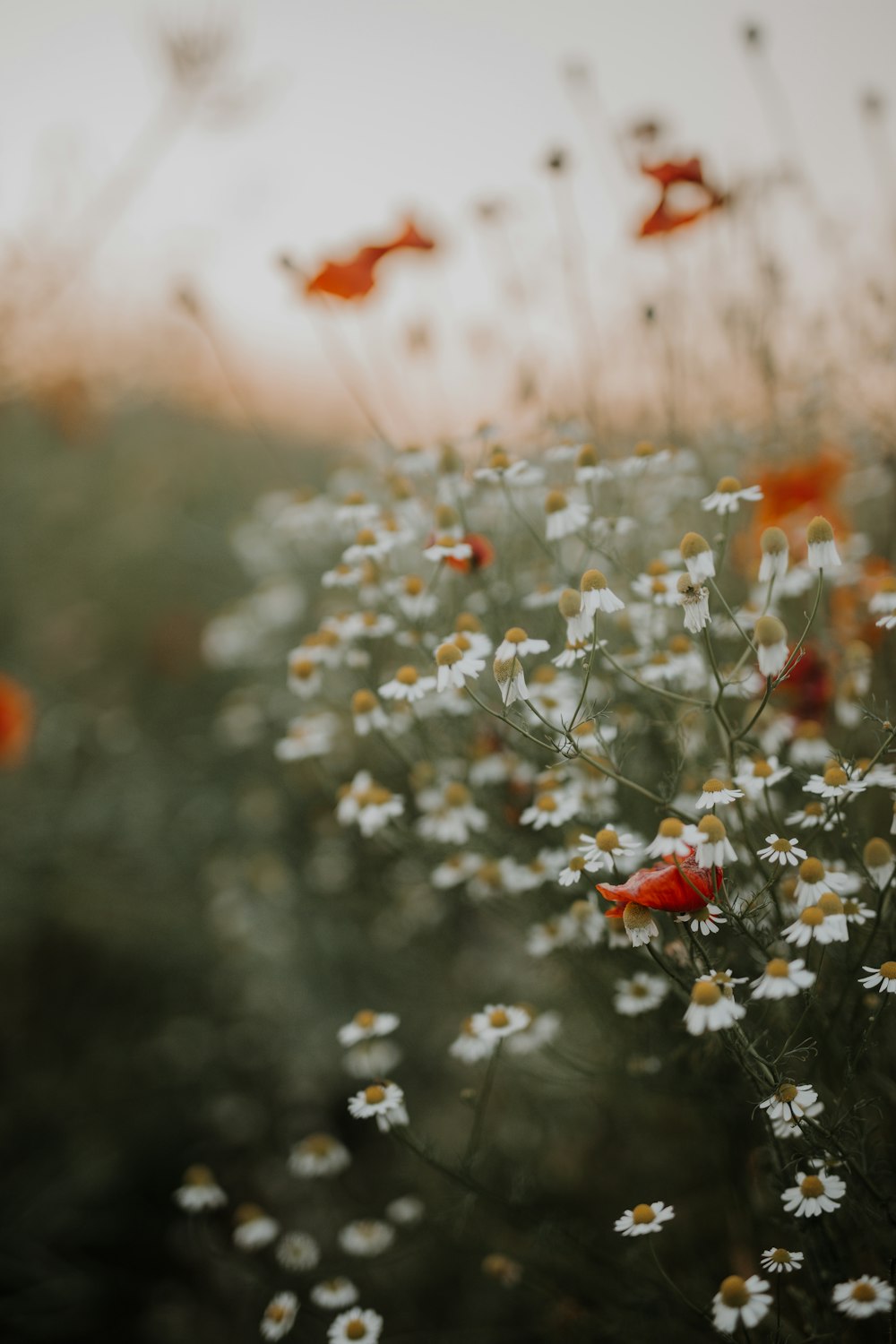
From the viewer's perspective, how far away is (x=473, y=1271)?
1.76 m

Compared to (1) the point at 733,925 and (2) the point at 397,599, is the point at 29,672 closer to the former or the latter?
(2) the point at 397,599

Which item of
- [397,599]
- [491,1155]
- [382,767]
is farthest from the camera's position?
[382,767]

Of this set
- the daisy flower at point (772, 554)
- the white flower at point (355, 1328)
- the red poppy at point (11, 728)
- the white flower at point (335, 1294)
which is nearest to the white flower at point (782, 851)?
the daisy flower at point (772, 554)

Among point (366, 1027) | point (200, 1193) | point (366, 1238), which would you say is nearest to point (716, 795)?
point (366, 1027)

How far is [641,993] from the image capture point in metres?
1.12

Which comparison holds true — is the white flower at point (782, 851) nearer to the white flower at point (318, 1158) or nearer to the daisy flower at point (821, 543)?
the daisy flower at point (821, 543)

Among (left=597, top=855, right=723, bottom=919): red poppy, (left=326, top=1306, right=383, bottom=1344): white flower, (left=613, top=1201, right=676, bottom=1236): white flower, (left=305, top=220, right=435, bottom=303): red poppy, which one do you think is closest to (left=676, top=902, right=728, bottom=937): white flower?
Answer: (left=597, top=855, right=723, bottom=919): red poppy

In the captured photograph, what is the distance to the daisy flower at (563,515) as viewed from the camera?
115 centimetres

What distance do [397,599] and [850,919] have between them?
0.74 m

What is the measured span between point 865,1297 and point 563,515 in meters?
0.85

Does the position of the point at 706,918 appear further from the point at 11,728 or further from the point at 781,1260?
the point at 11,728

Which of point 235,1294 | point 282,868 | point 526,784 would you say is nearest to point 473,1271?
point 235,1294

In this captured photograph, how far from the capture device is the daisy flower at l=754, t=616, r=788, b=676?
81 cm

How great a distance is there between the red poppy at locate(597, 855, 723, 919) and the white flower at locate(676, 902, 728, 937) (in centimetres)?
2
